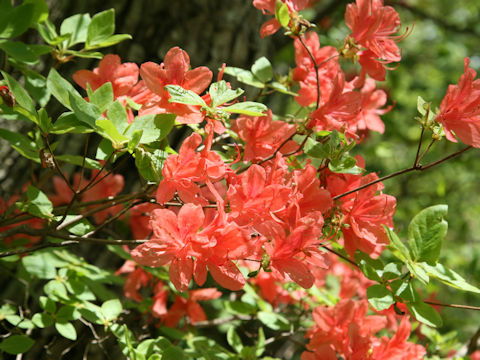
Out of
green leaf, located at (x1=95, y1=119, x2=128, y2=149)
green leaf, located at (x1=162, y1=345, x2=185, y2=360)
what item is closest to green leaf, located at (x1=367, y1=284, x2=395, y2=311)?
green leaf, located at (x1=162, y1=345, x2=185, y2=360)

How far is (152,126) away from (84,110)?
0.12 m

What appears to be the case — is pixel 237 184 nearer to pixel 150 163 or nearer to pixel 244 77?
pixel 150 163

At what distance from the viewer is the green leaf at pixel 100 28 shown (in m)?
1.14

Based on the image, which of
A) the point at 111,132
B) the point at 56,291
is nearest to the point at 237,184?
the point at 111,132

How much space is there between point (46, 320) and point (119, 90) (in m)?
0.57

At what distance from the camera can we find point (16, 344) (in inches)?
41.4

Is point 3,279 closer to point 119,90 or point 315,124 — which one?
point 119,90

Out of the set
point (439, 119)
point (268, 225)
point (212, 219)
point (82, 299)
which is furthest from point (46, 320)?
point (439, 119)

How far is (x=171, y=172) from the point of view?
0.83 m

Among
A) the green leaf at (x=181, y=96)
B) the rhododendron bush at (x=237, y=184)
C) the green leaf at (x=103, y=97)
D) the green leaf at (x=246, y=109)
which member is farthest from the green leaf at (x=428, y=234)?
the green leaf at (x=103, y=97)

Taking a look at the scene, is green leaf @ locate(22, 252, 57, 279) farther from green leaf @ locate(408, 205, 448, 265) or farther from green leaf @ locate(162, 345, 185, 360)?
green leaf @ locate(408, 205, 448, 265)

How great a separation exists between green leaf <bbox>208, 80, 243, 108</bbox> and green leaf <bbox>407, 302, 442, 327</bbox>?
55cm

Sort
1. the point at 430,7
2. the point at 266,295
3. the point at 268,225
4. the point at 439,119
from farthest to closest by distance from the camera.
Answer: the point at 430,7 → the point at 266,295 → the point at 439,119 → the point at 268,225

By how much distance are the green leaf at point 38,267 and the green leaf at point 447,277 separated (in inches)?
34.2
